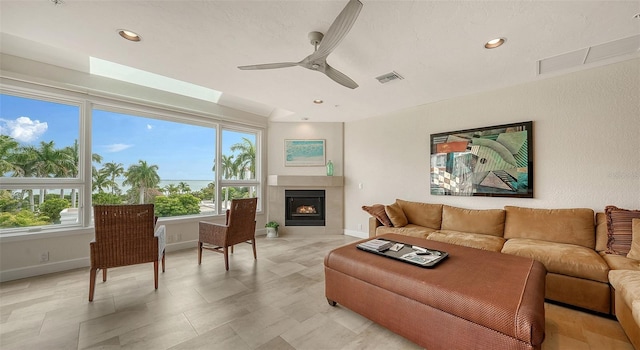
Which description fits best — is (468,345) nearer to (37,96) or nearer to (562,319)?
(562,319)

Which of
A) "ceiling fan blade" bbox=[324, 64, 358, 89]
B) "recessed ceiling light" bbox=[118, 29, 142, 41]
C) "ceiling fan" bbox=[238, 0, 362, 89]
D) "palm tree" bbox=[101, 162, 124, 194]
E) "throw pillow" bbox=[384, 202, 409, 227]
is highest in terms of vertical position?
"recessed ceiling light" bbox=[118, 29, 142, 41]

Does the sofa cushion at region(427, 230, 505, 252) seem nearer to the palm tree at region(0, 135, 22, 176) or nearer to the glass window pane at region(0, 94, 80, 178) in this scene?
the glass window pane at region(0, 94, 80, 178)

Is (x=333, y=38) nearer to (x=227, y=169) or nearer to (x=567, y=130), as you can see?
(x=567, y=130)

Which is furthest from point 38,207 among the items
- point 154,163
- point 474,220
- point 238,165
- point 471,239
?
point 474,220

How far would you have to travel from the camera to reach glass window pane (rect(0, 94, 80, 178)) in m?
2.92

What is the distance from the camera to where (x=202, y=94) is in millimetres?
4461

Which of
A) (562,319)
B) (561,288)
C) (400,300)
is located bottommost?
(562,319)

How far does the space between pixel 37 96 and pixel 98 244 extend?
2397mm

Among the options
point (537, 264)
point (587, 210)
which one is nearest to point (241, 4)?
point (537, 264)

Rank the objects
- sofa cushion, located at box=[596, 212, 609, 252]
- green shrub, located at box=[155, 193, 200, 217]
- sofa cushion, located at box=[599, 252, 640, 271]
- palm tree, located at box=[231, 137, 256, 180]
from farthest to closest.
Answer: palm tree, located at box=[231, 137, 256, 180] < green shrub, located at box=[155, 193, 200, 217] < sofa cushion, located at box=[596, 212, 609, 252] < sofa cushion, located at box=[599, 252, 640, 271]

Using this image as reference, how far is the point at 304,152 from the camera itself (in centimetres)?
550

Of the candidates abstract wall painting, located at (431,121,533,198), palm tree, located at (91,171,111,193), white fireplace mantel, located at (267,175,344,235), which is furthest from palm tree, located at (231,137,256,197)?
abstract wall painting, located at (431,121,533,198)

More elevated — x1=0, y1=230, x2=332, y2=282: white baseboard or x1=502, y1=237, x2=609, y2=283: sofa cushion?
x1=502, y1=237, x2=609, y2=283: sofa cushion

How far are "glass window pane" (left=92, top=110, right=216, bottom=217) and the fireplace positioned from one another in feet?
5.43
